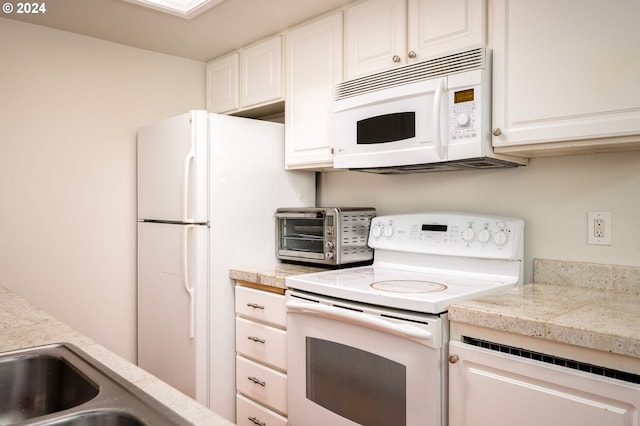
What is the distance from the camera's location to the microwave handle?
187cm

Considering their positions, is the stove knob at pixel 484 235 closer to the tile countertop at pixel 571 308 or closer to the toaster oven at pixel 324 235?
the tile countertop at pixel 571 308

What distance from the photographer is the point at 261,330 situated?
7.71 ft

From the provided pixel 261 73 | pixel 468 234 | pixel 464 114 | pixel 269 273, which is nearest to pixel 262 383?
pixel 269 273

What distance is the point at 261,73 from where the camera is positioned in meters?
2.82

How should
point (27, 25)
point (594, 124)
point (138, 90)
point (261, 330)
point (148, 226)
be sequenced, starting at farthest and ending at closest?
point (138, 90) < point (148, 226) < point (27, 25) < point (261, 330) < point (594, 124)

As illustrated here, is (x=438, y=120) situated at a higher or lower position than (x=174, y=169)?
higher

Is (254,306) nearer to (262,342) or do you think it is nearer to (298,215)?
(262,342)

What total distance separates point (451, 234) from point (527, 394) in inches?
34.9

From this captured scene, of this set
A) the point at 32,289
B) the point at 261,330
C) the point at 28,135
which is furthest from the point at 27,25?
the point at 261,330

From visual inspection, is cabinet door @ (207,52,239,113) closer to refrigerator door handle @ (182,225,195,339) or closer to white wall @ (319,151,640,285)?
refrigerator door handle @ (182,225,195,339)

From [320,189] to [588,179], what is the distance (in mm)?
1544

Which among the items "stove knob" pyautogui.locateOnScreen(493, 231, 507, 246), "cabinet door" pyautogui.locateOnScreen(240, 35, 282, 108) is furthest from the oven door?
"cabinet door" pyautogui.locateOnScreen(240, 35, 282, 108)

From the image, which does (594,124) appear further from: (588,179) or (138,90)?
(138,90)

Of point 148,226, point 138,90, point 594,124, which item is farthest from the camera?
point 138,90
